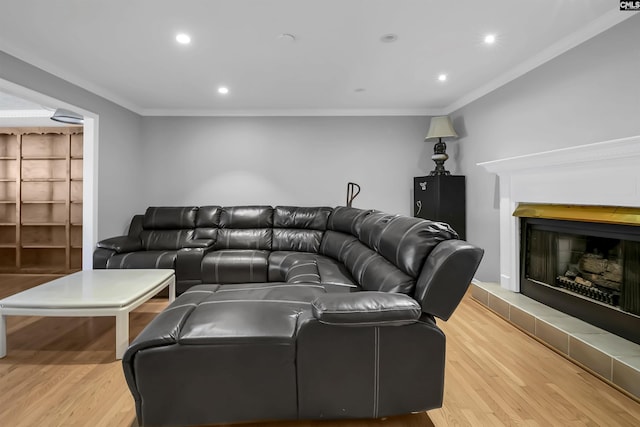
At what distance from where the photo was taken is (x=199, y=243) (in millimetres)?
3855

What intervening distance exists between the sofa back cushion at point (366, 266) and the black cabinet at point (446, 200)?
53.9 inches

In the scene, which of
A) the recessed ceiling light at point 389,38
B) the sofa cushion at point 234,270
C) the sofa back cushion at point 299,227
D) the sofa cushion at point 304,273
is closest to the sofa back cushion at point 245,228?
the sofa back cushion at point 299,227

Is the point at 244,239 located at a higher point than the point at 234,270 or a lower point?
higher

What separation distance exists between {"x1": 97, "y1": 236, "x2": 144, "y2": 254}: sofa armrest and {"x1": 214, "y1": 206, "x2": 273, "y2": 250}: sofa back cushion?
926 millimetres

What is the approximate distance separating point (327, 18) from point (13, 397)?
9.68 feet

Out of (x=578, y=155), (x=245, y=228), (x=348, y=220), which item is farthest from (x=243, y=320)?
(x=245, y=228)

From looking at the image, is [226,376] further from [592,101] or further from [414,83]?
[414,83]

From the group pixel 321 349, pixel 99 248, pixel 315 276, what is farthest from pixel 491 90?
pixel 99 248

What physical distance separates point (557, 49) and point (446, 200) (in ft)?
6.01

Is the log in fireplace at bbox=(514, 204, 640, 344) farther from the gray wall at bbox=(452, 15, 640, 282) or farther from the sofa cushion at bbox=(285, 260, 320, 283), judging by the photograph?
the sofa cushion at bbox=(285, 260, 320, 283)

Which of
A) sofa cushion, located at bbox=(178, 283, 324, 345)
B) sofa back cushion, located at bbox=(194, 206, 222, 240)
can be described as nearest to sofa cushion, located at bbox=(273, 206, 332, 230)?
sofa back cushion, located at bbox=(194, 206, 222, 240)

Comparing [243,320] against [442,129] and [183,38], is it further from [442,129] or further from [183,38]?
[442,129]

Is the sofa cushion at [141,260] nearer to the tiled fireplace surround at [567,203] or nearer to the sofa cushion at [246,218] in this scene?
the sofa cushion at [246,218]

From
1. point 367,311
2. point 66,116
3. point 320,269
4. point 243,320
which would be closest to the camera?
point 367,311
